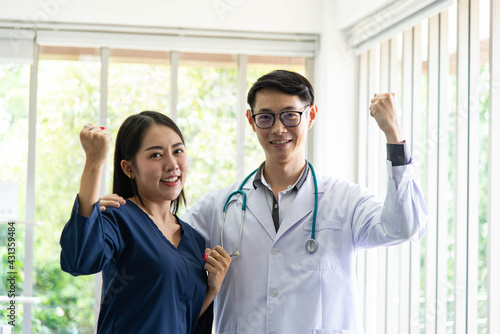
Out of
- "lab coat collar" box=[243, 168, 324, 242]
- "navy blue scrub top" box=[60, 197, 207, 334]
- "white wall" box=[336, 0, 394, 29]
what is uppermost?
"white wall" box=[336, 0, 394, 29]

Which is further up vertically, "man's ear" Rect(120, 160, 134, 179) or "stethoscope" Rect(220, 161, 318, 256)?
"man's ear" Rect(120, 160, 134, 179)

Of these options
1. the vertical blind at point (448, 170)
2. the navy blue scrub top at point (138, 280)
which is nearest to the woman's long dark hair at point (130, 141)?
the navy blue scrub top at point (138, 280)

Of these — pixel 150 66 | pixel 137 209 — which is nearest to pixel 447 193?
pixel 137 209

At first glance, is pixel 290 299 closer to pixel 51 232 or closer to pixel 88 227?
pixel 88 227

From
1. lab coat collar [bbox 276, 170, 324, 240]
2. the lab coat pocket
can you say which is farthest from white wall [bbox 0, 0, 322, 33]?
the lab coat pocket

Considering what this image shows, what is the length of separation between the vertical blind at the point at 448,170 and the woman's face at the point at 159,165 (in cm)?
109

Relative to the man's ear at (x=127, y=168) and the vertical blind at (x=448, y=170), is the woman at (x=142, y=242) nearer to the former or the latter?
the man's ear at (x=127, y=168)

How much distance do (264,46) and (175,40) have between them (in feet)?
1.63

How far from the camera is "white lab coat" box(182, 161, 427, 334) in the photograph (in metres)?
1.85

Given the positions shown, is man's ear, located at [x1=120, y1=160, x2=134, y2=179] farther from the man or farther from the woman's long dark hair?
the man

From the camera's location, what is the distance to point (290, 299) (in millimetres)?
1854

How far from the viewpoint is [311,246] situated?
1864 millimetres

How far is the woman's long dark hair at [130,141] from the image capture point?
1.75 m

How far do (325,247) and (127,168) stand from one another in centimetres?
65
